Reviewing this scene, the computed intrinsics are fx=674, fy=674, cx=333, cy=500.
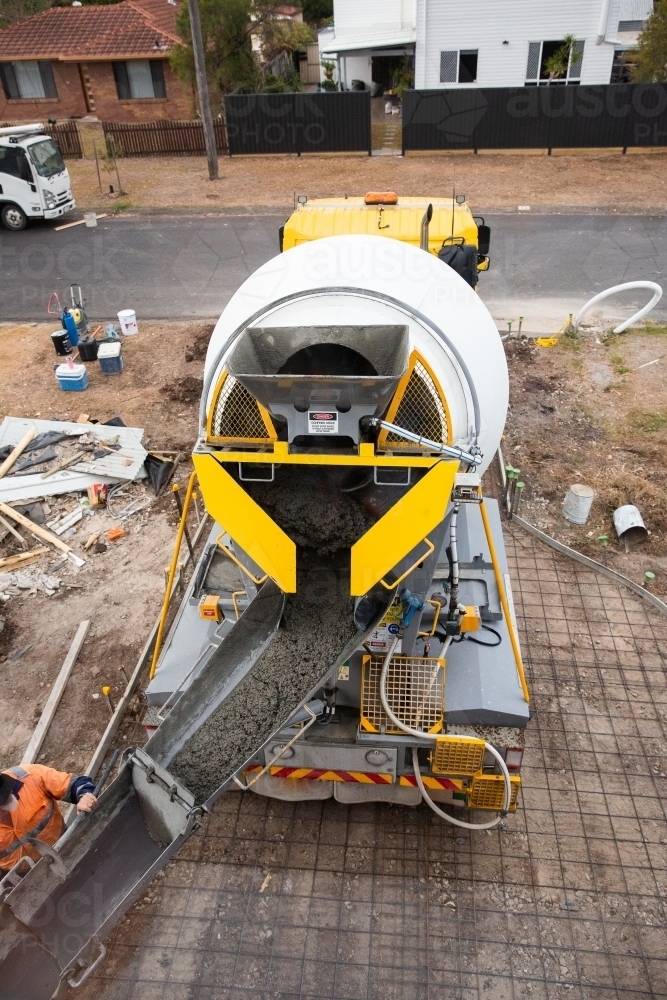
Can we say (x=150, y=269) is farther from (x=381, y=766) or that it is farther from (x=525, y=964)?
(x=525, y=964)

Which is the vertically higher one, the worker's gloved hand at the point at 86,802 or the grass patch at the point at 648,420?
the worker's gloved hand at the point at 86,802

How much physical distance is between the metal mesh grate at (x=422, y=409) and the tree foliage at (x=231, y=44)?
26.3 meters

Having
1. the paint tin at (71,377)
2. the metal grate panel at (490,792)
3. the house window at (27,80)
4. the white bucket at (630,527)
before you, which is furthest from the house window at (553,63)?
the metal grate panel at (490,792)

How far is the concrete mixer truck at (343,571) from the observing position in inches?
146

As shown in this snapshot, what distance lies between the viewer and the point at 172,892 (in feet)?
14.9

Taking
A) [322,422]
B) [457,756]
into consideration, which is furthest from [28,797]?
[322,422]

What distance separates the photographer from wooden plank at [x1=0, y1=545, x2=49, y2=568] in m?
7.47

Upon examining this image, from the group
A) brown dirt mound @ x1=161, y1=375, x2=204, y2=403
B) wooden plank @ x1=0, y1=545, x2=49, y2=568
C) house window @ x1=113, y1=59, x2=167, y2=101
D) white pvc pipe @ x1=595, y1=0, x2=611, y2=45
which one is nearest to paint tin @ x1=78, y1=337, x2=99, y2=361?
brown dirt mound @ x1=161, y1=375, x2=204, y2=403

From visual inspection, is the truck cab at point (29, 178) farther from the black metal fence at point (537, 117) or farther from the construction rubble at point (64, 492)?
the black metal fence at point (537, 117)

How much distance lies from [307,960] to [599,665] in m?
3.39

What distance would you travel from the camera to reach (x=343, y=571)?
438 centimetres

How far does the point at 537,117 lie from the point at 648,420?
1694 cm

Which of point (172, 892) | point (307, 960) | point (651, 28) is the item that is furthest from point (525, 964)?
point (651, 28)

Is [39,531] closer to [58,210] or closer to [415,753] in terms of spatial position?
[415,753]
